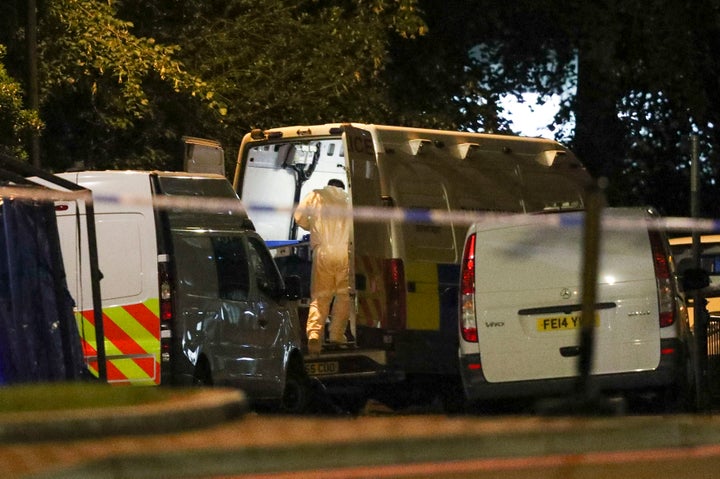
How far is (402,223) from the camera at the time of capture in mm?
12617

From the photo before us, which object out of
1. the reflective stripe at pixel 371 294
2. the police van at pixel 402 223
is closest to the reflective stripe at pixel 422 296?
the police van at pixel 402 223

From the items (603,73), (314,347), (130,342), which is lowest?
(314,347)

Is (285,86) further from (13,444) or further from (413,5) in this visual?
(13,444)

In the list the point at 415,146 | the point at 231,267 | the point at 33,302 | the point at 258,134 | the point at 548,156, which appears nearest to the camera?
the point at 33,302

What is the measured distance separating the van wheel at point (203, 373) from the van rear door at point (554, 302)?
201cm

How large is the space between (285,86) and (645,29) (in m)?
7.28

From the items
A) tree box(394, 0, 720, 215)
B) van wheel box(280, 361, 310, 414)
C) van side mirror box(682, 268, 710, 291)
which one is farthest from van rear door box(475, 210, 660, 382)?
tree box(394, 0, 720, 215)

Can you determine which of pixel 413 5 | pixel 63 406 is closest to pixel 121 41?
pixel 413 5

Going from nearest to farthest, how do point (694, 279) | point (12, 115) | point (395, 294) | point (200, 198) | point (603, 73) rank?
point (694, 279), point (200, 198), point (395, 294), point (12, 115), point (603, 73)

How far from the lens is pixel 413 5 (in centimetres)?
2145

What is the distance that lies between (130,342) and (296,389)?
2.29 meters

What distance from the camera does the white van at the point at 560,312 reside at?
1054 cm

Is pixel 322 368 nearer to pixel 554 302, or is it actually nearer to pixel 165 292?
pixel 165 292

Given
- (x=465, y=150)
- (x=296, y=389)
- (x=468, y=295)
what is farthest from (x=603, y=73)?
(x=468, y=295)
